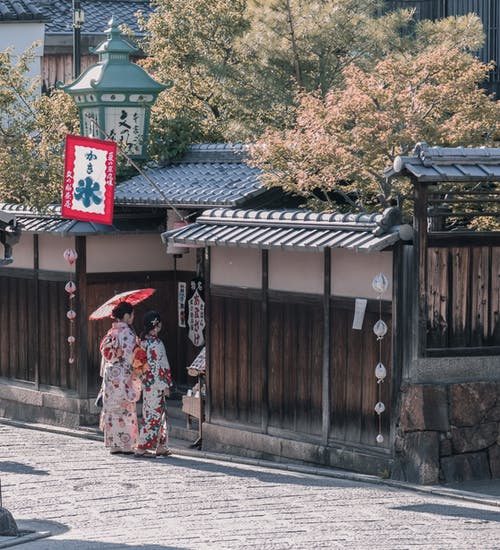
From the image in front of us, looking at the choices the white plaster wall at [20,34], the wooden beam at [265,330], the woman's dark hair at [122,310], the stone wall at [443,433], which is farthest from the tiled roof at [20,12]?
the stone wall at [443,433]

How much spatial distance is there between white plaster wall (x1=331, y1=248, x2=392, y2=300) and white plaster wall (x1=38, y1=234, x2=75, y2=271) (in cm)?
567

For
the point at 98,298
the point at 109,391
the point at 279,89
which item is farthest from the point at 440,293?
the point at 279,89

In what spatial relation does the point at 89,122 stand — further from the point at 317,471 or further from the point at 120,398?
the point at 317,471

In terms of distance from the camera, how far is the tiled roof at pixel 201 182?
1752 cm

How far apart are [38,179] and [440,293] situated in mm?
7894

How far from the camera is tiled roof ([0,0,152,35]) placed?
104 ft

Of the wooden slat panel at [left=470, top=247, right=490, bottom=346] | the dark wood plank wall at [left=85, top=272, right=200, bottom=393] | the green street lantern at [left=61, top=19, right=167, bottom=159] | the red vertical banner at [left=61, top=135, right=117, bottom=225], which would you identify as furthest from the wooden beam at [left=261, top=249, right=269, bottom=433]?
the green street lantern at [left=61, top=19, right=167, bottom=159]

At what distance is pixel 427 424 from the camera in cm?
1409

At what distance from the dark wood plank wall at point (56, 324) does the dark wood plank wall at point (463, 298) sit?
623 centimetres

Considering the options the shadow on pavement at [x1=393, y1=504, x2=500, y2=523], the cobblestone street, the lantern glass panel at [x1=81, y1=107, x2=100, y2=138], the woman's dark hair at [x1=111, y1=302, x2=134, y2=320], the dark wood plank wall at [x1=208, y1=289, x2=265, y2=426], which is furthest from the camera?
the lantern glass panel at [x1=81, y1=107, x2=100, y2=138]

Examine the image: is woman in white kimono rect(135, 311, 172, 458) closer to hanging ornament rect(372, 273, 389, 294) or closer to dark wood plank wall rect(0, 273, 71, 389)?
dark wood plank wall rect(0, 273, 71, 389)

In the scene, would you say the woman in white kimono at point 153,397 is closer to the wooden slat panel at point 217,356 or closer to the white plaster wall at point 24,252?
the wooden slat panel at point 217,356

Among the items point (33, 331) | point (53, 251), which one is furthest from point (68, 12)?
point (33, 331)

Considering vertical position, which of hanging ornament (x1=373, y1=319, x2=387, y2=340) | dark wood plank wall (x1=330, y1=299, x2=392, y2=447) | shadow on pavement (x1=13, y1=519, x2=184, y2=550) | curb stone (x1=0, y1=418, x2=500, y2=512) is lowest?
shadow on pavement (x1=13, y1=519, x2=184, y2=550)
